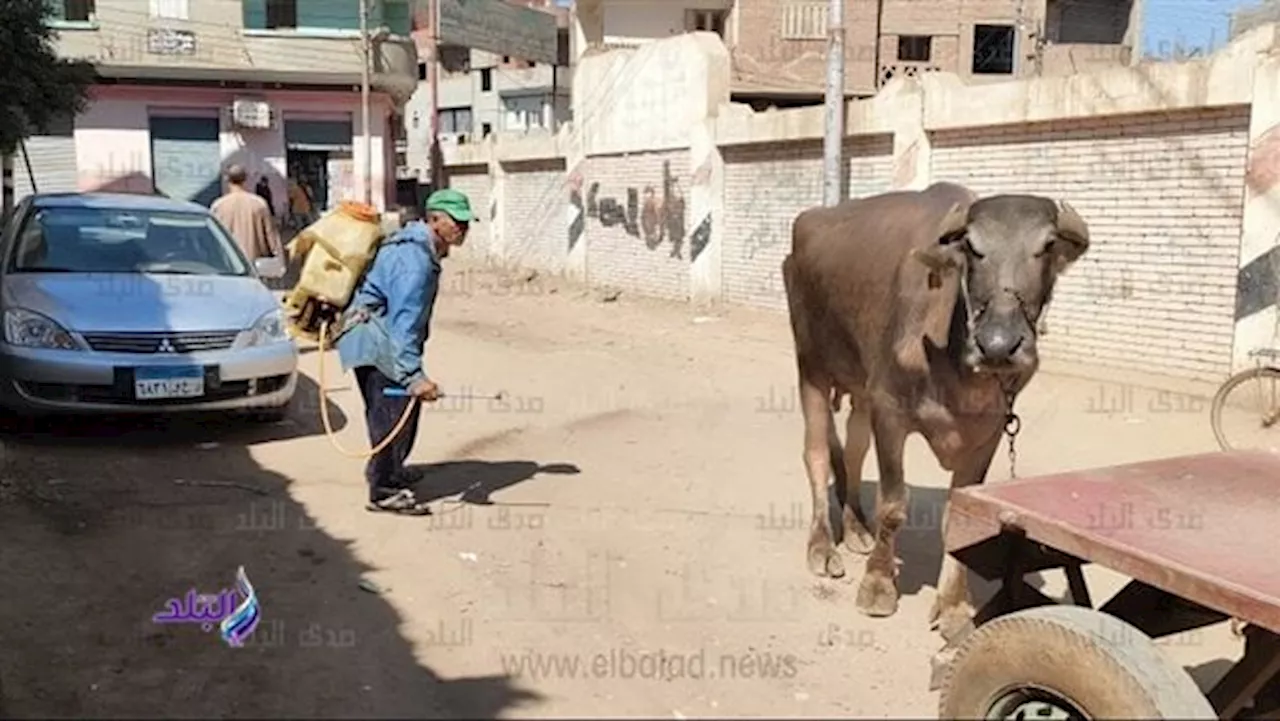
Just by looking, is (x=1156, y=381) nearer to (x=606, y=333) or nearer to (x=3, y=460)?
(x=606, y=333)

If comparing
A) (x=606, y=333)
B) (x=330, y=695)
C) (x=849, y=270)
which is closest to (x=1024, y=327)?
(x=849, y=270)

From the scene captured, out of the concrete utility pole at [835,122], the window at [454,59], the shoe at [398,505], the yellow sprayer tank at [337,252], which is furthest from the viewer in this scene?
the window at [454,59]

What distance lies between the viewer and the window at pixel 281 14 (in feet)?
91.8

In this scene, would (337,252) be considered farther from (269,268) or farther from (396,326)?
(269,268)

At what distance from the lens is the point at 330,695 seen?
385cm

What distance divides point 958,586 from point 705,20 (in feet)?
112

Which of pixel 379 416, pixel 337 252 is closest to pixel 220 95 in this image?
pixel 337 252

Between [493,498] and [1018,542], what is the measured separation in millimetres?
3619

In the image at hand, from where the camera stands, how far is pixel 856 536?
20.4 ft

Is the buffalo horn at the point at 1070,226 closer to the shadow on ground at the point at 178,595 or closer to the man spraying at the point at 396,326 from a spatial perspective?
the shadow on ground at the point at 178,595

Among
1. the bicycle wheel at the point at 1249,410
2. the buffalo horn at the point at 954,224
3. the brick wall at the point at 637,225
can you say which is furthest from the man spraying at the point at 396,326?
the brick wall at the point at 637,225

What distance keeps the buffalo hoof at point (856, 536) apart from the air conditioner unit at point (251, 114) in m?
25.0

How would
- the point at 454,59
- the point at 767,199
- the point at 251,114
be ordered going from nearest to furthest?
the point at 767,199
the point at 251,114
the point at 454,59

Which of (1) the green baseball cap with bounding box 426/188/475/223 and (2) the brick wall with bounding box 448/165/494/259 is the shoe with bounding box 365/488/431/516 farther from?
(2) the brick wall with bounding box 448/165/494/259
